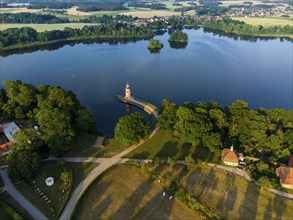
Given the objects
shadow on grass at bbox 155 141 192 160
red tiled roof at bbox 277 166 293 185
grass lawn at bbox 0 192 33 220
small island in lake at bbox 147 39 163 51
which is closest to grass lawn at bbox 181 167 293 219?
red tiled roof at bbox 277 166 293 185

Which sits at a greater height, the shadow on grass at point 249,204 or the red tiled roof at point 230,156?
the red tiled roof at point 230,156

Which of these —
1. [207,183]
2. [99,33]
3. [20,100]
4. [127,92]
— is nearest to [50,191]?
[207,183]

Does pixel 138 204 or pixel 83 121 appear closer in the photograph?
pixel 138 204

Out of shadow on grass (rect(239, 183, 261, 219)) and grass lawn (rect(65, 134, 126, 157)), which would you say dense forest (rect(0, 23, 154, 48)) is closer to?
grass lawn (rect(65, 134, 126, 157))

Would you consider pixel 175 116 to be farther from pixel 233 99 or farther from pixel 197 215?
pixel 233 99

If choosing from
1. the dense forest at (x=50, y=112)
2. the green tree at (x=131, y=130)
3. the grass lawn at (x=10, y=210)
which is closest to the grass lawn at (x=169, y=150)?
the green tree at (x=131, y=130)

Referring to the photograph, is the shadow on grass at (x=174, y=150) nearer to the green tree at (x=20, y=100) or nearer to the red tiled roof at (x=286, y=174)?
the red tiled roof at (x=286, y=174)

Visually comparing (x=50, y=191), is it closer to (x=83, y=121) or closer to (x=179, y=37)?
(x=83, y=121)
